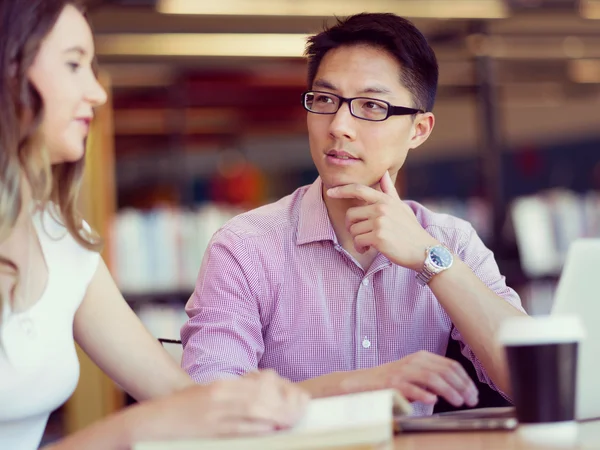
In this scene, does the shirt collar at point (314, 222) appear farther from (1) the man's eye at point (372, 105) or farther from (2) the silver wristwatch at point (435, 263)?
(2) the silver wristwatch at point (435, 263)

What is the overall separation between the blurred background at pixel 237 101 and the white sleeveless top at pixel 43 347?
1011 mm

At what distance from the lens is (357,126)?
2127mm

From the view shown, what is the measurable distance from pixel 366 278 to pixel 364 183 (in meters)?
0.21

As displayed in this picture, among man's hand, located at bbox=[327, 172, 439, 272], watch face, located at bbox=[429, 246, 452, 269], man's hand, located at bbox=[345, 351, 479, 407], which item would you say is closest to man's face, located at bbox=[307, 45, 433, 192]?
man's hand, located at bbox=[327, 172, 439, 272]

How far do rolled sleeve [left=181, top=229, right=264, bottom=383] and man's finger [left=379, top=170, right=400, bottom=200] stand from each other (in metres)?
0.33

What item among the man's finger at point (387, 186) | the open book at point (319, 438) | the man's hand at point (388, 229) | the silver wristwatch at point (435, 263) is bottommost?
the open book at point (319, 438)

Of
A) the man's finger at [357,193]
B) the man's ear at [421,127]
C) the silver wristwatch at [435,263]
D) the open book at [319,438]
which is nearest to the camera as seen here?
the open book at [319,438]

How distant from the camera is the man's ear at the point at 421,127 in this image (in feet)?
7.57

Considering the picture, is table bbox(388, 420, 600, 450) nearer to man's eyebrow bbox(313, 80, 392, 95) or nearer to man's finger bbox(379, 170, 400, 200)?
man's finger bbox(379, 170, 400, 200)

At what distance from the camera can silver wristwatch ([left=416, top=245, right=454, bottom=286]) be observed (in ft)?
6.06

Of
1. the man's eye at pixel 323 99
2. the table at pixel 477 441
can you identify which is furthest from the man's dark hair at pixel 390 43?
the table at pixel 477 441

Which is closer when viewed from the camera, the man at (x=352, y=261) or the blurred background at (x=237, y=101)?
the man at (x=352, y=261)

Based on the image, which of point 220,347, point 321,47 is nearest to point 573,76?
point 321,47

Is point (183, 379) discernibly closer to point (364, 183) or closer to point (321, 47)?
point (364, 183)
